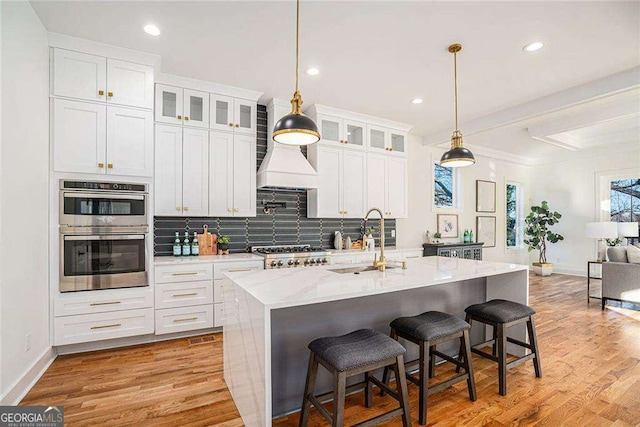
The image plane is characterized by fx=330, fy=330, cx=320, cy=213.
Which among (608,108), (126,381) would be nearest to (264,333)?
(126,381)

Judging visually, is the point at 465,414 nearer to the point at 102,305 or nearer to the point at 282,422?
the point at 282,422

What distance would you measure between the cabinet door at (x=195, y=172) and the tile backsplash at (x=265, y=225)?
1.02ft

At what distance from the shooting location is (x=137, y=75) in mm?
3240

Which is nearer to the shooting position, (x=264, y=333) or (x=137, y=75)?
(x=264, y=333)

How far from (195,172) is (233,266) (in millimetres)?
1178

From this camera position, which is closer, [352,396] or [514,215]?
[352,396]

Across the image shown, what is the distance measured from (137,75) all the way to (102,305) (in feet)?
7.33

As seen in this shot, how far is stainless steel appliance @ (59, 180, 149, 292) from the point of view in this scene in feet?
9.71

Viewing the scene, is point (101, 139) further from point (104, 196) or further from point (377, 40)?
point (377, 40)

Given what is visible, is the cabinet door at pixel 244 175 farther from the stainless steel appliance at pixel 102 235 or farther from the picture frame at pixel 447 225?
the picture frame at pixel 447 225

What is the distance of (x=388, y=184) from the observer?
16.9ft

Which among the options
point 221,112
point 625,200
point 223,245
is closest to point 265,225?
point 223,245

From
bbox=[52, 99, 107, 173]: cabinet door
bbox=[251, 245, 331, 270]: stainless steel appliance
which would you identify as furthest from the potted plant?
bbox=[52, 99, 107, 173]: cabinet door
